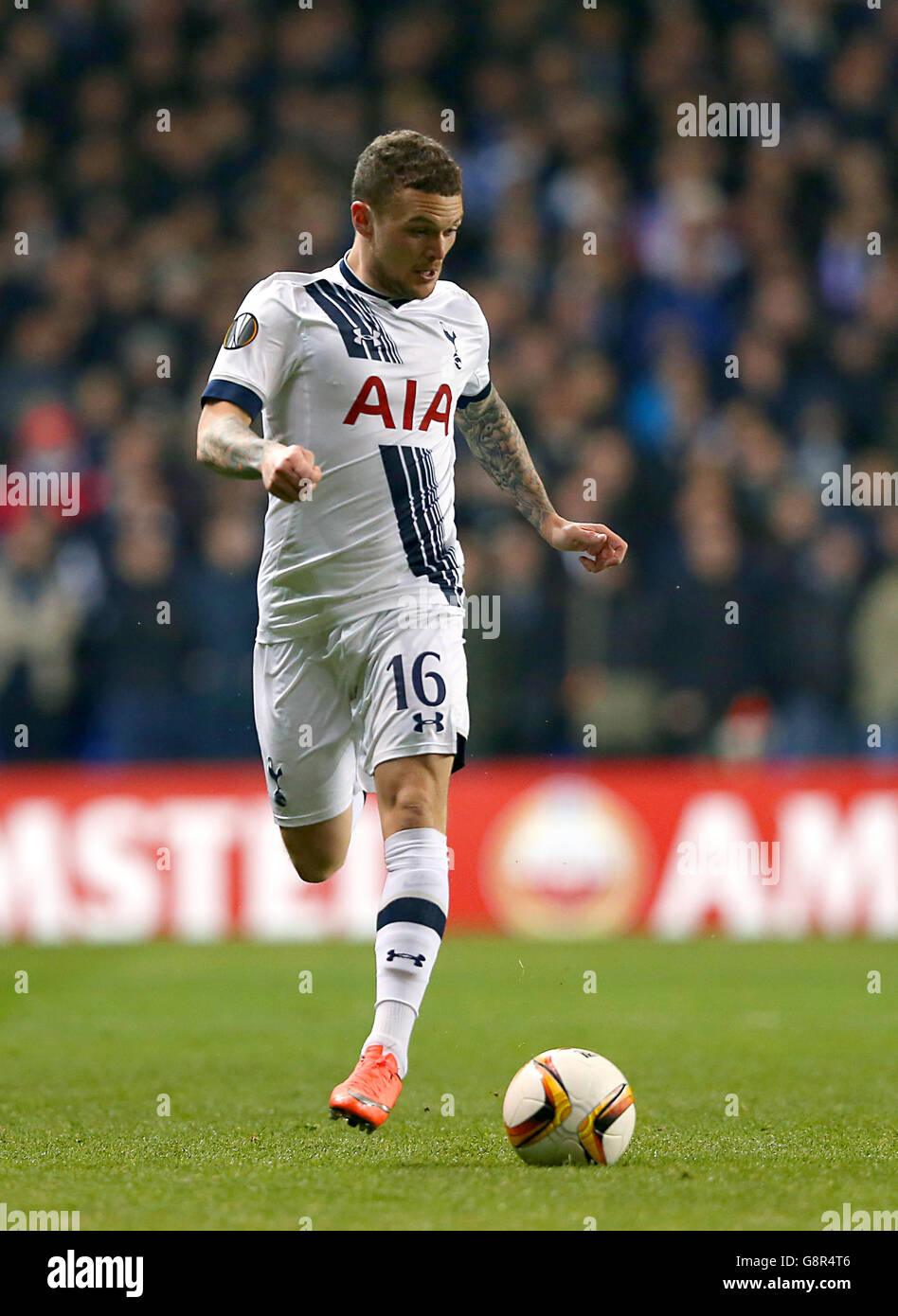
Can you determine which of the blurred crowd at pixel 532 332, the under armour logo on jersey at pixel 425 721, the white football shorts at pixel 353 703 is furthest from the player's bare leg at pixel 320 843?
the blurred crowd at pixel 532 332

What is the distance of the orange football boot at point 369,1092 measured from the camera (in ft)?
16.2

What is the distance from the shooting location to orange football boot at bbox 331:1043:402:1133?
495 cm

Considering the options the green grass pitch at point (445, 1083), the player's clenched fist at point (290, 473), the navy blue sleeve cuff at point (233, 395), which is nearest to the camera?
the green grass pitch at point (445, 1083)

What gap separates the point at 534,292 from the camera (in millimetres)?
15195

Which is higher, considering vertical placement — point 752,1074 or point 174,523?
point 174,523

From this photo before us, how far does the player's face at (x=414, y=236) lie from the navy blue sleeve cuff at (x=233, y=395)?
608mm

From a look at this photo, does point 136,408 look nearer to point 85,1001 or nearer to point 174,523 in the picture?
point 174,523

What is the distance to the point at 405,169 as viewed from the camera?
5.56 metres

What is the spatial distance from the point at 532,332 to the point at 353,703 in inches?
361

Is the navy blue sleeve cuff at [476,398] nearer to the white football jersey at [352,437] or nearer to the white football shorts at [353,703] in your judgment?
the white football jersey at [352,437]

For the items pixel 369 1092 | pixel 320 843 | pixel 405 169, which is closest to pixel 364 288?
pixel 405 169

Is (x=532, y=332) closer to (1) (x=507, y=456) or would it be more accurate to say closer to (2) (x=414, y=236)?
(1) (x=507, y=456)

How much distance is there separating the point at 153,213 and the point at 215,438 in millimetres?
11541
